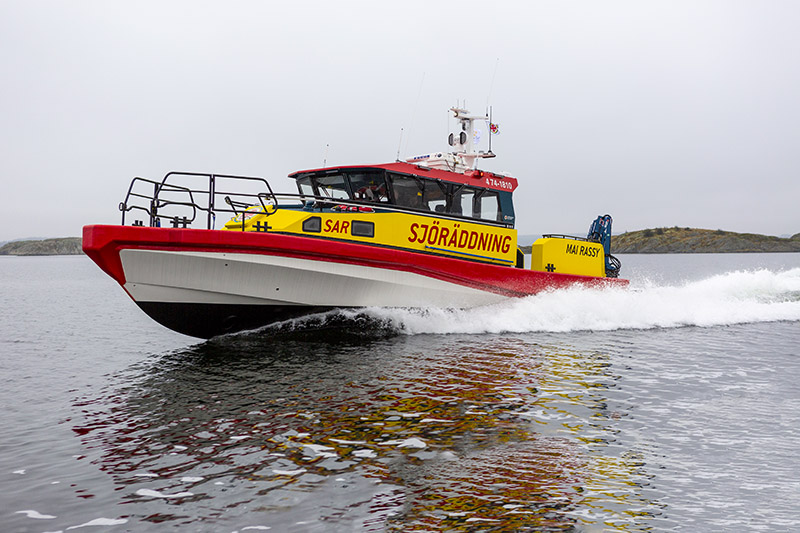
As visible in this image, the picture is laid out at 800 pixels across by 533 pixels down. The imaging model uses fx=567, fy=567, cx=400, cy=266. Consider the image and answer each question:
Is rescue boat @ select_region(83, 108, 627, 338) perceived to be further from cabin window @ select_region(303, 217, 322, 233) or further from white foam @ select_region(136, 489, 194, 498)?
white foam @ select_region(136, 489, 194, 498)

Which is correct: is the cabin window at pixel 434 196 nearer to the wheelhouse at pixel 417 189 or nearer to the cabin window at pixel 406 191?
the wheelhouse at pixel 417 189

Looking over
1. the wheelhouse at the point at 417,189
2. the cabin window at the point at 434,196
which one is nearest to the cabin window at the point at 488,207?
the wheelhouse at the point at 417,189

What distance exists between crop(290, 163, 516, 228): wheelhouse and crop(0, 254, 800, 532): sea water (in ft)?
Result: 6.44

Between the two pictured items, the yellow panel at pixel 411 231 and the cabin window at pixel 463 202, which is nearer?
the yellow panel at pixel 411 231

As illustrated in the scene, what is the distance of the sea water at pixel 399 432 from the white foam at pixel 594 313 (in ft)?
0.55

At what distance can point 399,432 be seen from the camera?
482 cm

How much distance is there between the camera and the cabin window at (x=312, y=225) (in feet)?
29.5

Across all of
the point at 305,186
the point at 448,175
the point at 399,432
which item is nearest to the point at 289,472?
the point at 399,432

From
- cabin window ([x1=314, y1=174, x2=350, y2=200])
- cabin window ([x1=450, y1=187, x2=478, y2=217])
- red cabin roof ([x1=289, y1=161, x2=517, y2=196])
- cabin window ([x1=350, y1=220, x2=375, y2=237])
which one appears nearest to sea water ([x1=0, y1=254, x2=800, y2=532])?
cabin window ([x1=350, y1=220, x2=375, y2=237])

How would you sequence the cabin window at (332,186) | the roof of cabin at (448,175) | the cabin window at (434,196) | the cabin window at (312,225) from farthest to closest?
the cabin window at (434,196)
the cabin window at (332,186)
the roof of cabin at (448,175)
the cabin window at (312,225)

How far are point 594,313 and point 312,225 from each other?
20.5 ft

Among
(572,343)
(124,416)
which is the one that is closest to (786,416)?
(572,343)

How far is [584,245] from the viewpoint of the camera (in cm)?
1230

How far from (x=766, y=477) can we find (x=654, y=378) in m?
3.14
